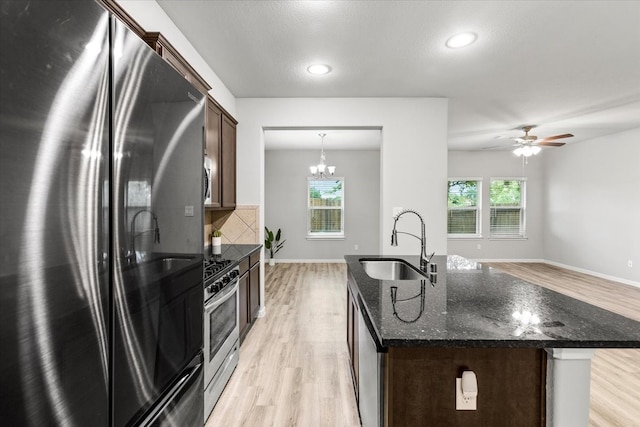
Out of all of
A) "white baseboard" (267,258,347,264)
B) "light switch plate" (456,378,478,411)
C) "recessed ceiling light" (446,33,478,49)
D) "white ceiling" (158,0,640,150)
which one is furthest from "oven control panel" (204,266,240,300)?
"white baseboard" (267,258,347,264)

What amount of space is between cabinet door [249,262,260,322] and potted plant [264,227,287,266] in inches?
135

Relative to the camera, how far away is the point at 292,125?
12.5 ft

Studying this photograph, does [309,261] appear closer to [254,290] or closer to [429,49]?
[254,290]

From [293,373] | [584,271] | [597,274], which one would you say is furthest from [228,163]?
[584,271]

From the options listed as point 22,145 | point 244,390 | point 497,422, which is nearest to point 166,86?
point 22,145

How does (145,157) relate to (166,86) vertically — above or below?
below

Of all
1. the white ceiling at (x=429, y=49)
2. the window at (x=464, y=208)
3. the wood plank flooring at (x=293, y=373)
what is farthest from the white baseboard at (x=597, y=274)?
the wood plank flooring at (x=293, y=373)

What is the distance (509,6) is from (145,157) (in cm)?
242

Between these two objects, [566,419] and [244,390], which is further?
[244,390]

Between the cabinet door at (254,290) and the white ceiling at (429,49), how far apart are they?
201 centimetres

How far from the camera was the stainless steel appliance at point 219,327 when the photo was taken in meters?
1.93

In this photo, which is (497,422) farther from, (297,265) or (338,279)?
(297,265)

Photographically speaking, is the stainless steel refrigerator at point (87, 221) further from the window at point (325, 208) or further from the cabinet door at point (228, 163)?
the window at point (325, 208)

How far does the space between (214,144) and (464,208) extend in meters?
6.63
